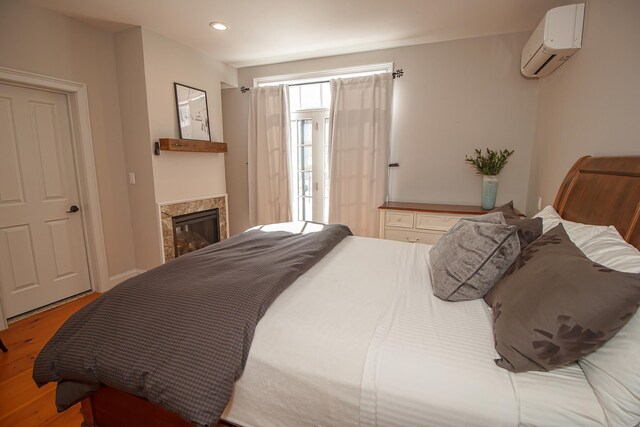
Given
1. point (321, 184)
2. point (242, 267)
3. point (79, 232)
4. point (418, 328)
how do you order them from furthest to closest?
point (321, 184) → point (79, 232) → point (242, 267) → point (418, 328)

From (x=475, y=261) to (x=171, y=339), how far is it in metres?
1.26

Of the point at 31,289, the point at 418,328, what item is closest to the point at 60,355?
the point at 418,328

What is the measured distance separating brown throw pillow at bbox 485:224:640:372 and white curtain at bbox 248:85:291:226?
3.20m

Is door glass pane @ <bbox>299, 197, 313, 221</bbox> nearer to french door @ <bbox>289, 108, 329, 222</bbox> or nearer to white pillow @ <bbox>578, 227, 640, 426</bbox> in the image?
french door @ <bbox>289, 108, 329, 222</bbox>

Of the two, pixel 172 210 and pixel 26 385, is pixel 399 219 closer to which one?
pixel 172 210

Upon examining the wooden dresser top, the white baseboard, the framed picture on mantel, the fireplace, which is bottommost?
the white baseboard

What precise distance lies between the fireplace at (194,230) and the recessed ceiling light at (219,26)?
6.55 ft

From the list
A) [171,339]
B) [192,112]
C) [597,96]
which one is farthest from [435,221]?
[192,112]

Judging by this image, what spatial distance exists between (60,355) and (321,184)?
9.97 feet

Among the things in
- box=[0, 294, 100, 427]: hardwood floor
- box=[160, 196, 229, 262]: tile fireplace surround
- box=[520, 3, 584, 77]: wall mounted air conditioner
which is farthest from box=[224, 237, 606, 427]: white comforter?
box=[160, 196, 229, 262]: tile fireplace surround

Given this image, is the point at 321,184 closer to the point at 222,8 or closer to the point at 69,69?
the point at 222,8

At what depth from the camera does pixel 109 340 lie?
1108mm

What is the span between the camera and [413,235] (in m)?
3.07

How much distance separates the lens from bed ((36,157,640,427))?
31.6 inches
